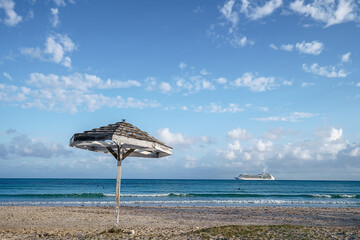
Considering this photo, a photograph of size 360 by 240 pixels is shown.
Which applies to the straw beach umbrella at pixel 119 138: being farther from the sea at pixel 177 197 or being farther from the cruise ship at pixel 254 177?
the cruise ship at pixel 254 177

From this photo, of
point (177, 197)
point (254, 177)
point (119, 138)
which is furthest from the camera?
point (254, 177)

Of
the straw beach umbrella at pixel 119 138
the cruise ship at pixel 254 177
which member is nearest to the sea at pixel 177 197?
the straw beach umbrella at pixel 119 138

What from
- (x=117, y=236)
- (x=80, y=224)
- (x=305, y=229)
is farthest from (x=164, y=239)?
(x=80, y=224)

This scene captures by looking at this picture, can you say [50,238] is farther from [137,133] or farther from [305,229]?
[305,229]

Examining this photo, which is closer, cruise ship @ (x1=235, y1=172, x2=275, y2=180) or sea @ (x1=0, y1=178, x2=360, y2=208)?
sea @ (x1=0, y1=178, x2=360, y2=208)

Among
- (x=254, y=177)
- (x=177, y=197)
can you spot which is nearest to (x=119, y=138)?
(x=177, y=197)

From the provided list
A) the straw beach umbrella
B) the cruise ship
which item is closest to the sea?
the straw beach umbrella

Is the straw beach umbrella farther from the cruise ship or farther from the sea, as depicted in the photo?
the cruise ship

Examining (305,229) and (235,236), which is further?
(305,229)

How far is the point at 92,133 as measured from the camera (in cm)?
694

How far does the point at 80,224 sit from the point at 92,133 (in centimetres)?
719

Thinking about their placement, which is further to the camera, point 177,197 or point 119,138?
point 177,197

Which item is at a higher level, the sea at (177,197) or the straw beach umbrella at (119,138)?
the straw beach umbrella at (119,138)

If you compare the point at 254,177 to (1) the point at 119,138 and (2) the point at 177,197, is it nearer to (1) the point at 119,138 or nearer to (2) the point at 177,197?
(2) the point at 177,197
